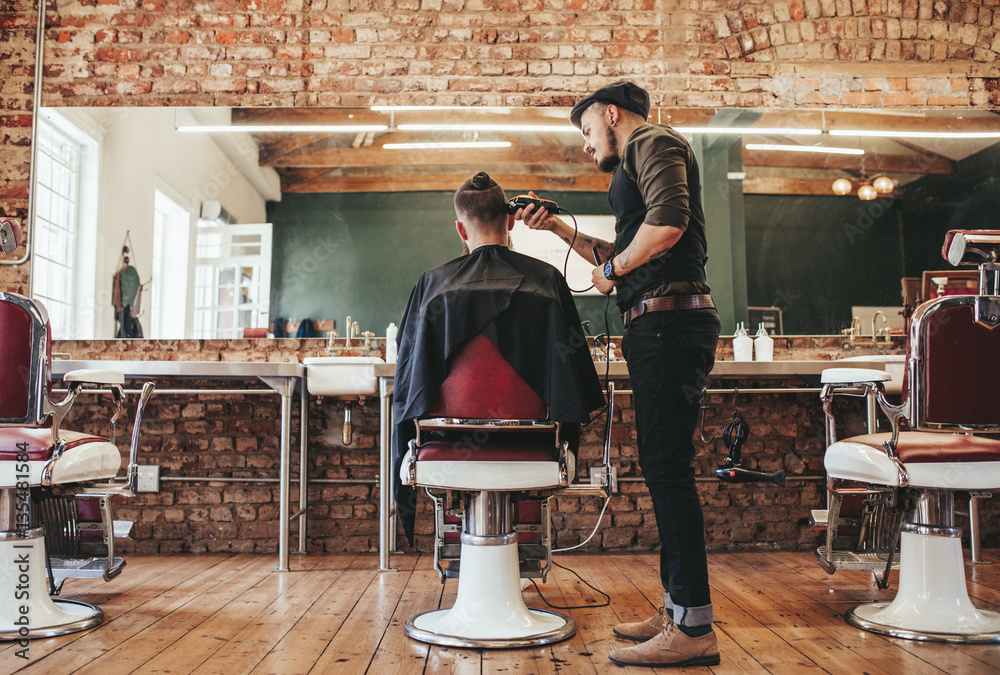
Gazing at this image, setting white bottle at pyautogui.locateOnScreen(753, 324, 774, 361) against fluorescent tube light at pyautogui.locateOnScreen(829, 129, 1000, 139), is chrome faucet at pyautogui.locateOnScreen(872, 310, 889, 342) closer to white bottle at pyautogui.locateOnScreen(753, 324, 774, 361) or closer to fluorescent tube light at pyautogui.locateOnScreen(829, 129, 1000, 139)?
white bottle at pyautogui.locateOnScreen(753, 324, 774, 361)

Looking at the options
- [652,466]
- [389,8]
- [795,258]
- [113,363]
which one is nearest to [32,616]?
[113,363]

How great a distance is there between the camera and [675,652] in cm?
181

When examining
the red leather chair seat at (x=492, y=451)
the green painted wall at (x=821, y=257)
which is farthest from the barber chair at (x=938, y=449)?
the green painted wall at (x=821, y=257)

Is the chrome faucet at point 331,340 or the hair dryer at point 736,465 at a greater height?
the chrome faucet at point 331,340

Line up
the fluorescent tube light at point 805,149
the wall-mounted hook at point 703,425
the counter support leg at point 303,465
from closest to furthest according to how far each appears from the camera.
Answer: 1. the counter support leg at point 303,465
2. the wall-mounted hook at point 703,425
3. the fluorescent tube light at point 805,149

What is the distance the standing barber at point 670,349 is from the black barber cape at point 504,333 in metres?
0.15

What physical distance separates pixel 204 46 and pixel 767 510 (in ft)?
12.0

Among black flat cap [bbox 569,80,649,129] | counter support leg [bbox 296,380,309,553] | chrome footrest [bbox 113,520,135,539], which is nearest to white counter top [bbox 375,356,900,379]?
black flat cap [bbox 569,80,649,129]

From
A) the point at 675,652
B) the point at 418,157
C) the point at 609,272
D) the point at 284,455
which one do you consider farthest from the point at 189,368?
the point at 675,652

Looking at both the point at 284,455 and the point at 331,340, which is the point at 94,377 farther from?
the point at 331,340

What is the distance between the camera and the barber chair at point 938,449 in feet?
6.61

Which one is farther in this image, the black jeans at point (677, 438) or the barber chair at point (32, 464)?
the barber chair at point (32, 464)

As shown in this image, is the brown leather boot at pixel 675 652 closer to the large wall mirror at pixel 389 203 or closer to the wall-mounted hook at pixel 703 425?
the wall-mounted hook at pixel 703 425

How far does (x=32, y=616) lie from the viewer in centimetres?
208
